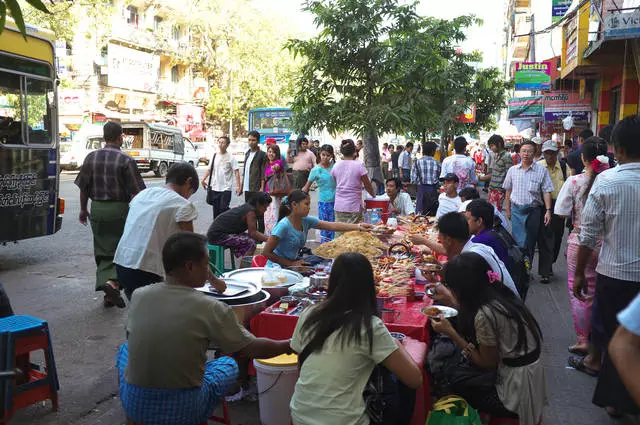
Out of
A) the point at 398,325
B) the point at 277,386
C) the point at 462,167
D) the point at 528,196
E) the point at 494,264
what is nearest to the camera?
the point at 277,386

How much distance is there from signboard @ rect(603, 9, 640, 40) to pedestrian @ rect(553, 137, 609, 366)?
16.6 ft

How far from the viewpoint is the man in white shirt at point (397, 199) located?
9234 millimetres

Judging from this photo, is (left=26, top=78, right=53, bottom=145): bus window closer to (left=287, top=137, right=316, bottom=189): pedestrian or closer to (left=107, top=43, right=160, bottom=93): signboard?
(left=287, top=137, right=316, bottom=189): pedestrian

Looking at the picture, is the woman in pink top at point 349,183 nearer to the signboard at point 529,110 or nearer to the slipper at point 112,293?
the slipper at point 112,293

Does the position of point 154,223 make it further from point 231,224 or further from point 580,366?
point 580,366

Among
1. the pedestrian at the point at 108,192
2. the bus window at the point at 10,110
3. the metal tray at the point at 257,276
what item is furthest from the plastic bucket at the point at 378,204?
the bus window at the point at 10,110

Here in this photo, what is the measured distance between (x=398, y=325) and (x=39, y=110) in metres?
7.04

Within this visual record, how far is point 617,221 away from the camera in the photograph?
390 centimetres

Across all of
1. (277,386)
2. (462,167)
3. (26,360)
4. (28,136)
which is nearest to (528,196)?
(462,167)

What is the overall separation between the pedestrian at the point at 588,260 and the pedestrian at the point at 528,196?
163 cm

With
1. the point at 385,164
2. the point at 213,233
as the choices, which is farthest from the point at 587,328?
the point at 385,164

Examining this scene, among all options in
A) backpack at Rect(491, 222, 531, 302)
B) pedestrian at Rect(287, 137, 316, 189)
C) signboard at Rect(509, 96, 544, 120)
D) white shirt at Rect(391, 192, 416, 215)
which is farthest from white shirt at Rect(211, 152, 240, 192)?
signboard at Rect(509, 96, 544, 120)

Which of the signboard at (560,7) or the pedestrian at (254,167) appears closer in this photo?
the pedestrian at (254,167)

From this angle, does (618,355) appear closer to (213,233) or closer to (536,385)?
(536,385)
